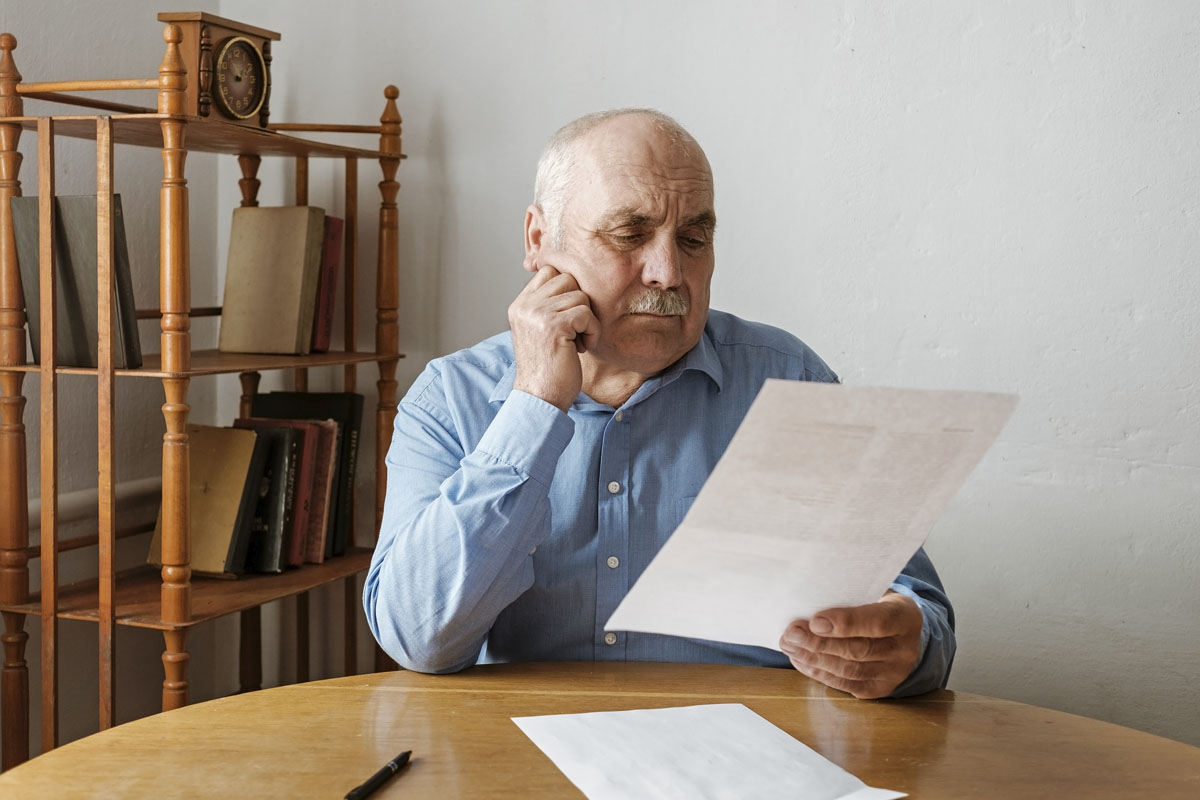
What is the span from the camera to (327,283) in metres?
2.30

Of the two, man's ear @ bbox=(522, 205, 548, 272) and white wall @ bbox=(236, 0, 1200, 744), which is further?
Answer: white wall @ bbox=(236, 0, 1200, 744)

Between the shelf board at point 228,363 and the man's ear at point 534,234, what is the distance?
656 millimetres

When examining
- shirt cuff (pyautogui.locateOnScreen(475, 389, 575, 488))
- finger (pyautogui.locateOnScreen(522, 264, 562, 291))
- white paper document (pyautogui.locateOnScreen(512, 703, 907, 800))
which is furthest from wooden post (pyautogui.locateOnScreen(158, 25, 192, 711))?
white paper document (pyautogui.locateOnScreen(512, 703, 907, 800))

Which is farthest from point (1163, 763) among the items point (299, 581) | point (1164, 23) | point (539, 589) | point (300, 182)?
point (300, 182)

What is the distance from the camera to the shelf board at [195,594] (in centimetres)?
186

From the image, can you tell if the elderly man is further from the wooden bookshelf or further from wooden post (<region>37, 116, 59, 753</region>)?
wooden post (<region>37, 116, 59, 753</region>)

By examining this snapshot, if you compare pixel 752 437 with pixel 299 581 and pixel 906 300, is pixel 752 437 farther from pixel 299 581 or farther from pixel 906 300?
pixel 299 581

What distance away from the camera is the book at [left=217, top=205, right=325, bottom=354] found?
220 cm

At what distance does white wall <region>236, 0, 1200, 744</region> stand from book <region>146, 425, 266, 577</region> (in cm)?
89

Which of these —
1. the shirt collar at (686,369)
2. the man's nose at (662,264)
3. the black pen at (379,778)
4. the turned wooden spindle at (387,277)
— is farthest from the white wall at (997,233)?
the black pen at (379,778)

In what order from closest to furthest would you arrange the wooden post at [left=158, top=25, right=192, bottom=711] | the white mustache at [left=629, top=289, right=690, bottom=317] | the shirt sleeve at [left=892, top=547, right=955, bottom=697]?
the shirt sleeve at [left=892, top=547, right=955, bottom=697]
the white mustache at [left=629, top=289, right=690, bottom=317]
the wooden post at [left=158, top=25, right=192, bottom=711]

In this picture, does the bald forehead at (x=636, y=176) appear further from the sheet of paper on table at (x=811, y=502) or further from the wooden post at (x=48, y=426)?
the wooden post at (x=48, y=426)

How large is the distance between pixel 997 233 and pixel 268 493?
140 centimetres

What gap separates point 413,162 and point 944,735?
172 cm
